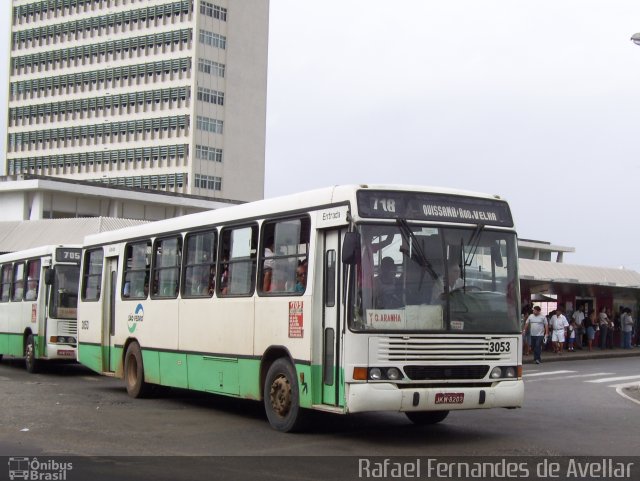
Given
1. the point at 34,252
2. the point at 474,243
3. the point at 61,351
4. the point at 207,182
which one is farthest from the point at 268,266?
the point at 207,182

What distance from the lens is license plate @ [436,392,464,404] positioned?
38.5 ft

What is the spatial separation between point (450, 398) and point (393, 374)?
76cm

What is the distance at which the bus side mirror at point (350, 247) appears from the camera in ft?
37.7

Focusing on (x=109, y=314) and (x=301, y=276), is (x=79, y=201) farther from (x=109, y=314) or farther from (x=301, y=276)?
(x=301, y=276)

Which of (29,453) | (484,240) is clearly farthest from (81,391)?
(484,240)

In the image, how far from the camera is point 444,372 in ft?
39.0

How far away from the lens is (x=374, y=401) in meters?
11.5

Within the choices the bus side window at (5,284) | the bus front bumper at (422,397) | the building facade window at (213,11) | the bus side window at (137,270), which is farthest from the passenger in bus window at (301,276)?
the building facade window at (213,11)

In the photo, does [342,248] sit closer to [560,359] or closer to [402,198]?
[402,198]

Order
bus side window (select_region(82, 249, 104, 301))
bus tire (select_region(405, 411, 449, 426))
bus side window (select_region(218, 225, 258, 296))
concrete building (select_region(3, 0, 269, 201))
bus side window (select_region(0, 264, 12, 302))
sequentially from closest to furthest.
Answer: bus tire (select_region(405, 411, 449, 426))
bus side window (select_region(218, 225, 258, 296))
bus side window (select_region(82, 249, 104, 301))
bus side window (select_region(0, 264, 12, 302))
concrete building (select_region(3, 0, 269, 201))

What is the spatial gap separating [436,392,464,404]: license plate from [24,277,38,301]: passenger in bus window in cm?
1468

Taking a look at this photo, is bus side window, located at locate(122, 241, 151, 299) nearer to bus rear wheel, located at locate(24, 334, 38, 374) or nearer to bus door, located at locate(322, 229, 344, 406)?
bus door, located at locate(322, 229, 344, 406)

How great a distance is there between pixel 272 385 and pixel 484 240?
10.9 feet

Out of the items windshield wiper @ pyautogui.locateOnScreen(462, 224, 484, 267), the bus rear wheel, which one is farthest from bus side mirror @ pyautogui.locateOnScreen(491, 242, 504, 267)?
the bus rear wheel
